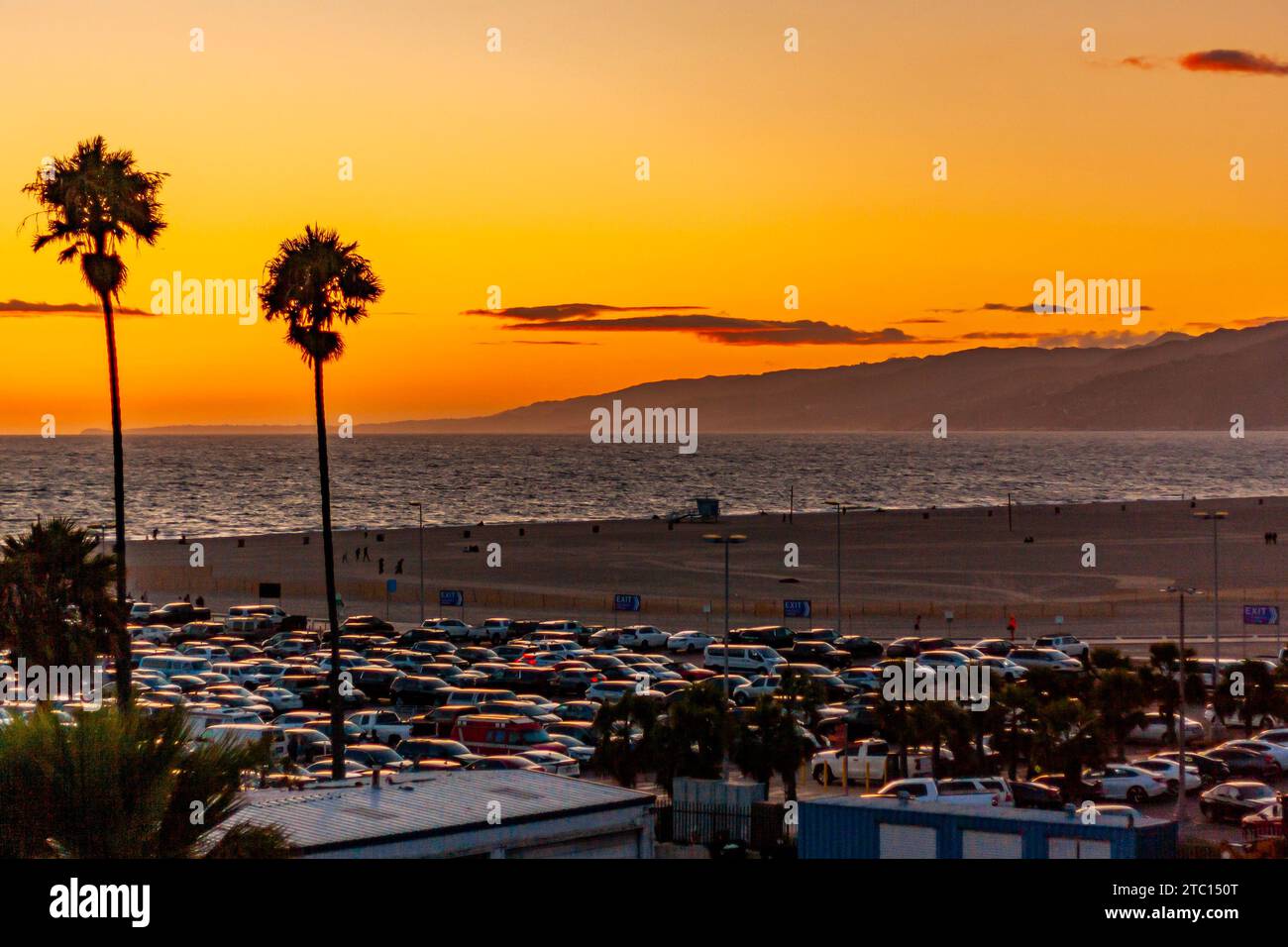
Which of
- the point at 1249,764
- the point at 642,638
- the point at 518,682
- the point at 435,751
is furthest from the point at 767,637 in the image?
the point at 1249,764

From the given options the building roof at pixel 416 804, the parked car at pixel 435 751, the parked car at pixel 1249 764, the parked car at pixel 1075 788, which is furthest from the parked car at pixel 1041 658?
the building roof at pixel 416 804

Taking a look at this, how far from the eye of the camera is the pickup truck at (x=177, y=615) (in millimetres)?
76375

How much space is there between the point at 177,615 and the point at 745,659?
105ft

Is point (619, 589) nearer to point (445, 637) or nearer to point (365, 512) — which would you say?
point (445, 637)

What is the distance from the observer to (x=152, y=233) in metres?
37.4

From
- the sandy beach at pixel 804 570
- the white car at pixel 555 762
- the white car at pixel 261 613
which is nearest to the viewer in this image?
the white car at pixel 555 762

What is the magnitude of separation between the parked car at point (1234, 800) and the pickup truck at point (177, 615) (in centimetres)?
5365

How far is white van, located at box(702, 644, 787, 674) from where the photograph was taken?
193ft

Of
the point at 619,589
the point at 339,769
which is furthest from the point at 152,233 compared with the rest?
the point at 619,589

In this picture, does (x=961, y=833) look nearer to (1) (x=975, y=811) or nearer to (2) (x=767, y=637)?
(1) (x=975, y=811)

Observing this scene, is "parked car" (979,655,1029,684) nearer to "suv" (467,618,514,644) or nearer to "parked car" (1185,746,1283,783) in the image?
"parked car" (1185,746,1283,783)

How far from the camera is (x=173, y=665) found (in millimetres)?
58438

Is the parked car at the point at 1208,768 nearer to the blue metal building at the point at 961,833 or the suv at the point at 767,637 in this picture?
the blue metal building at the point at 961,833

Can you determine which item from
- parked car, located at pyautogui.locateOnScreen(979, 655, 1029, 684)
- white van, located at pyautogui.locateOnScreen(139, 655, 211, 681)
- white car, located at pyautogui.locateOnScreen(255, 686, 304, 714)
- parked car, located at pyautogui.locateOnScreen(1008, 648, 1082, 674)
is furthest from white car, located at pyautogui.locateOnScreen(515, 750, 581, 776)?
parked car, located at pyautogui.locateOnScreen(1008, 648, 1082, 674)
